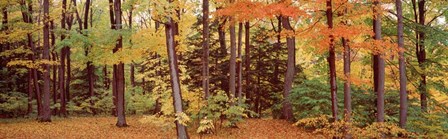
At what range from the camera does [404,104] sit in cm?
1379

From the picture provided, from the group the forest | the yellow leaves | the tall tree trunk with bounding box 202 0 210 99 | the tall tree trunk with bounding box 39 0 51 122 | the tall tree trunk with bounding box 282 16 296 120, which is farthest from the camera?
the tall tree trunk with bounding box 282 16 296 120

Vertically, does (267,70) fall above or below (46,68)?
below

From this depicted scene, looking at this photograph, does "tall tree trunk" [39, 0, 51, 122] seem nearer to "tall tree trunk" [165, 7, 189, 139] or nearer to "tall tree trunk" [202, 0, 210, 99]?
"tall tree trunk" [202, 0, 210, 99]

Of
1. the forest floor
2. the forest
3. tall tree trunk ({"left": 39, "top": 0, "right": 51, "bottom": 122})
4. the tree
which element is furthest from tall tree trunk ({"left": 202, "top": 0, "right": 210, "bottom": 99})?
the tree

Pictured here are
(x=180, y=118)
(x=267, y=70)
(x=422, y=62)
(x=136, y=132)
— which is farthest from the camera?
(x=267, y=70)

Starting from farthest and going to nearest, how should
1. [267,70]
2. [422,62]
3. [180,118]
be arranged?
[267,70] < [422,62] < [180,118]

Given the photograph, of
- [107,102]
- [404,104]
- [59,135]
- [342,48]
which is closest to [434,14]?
[404,104]

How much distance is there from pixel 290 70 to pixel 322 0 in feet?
30.8

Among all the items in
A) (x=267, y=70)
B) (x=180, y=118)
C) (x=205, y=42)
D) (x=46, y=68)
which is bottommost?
(x=180, y=118)

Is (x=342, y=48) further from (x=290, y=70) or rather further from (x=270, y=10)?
(x=290, y=70)

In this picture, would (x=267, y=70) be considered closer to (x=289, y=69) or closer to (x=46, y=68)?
(x=289, y=69)

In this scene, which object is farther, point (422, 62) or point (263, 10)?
point (422, 62)

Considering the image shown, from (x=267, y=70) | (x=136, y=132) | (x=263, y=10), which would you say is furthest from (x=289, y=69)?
(x=263, y=10)

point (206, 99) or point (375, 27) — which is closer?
point (375, 27)
